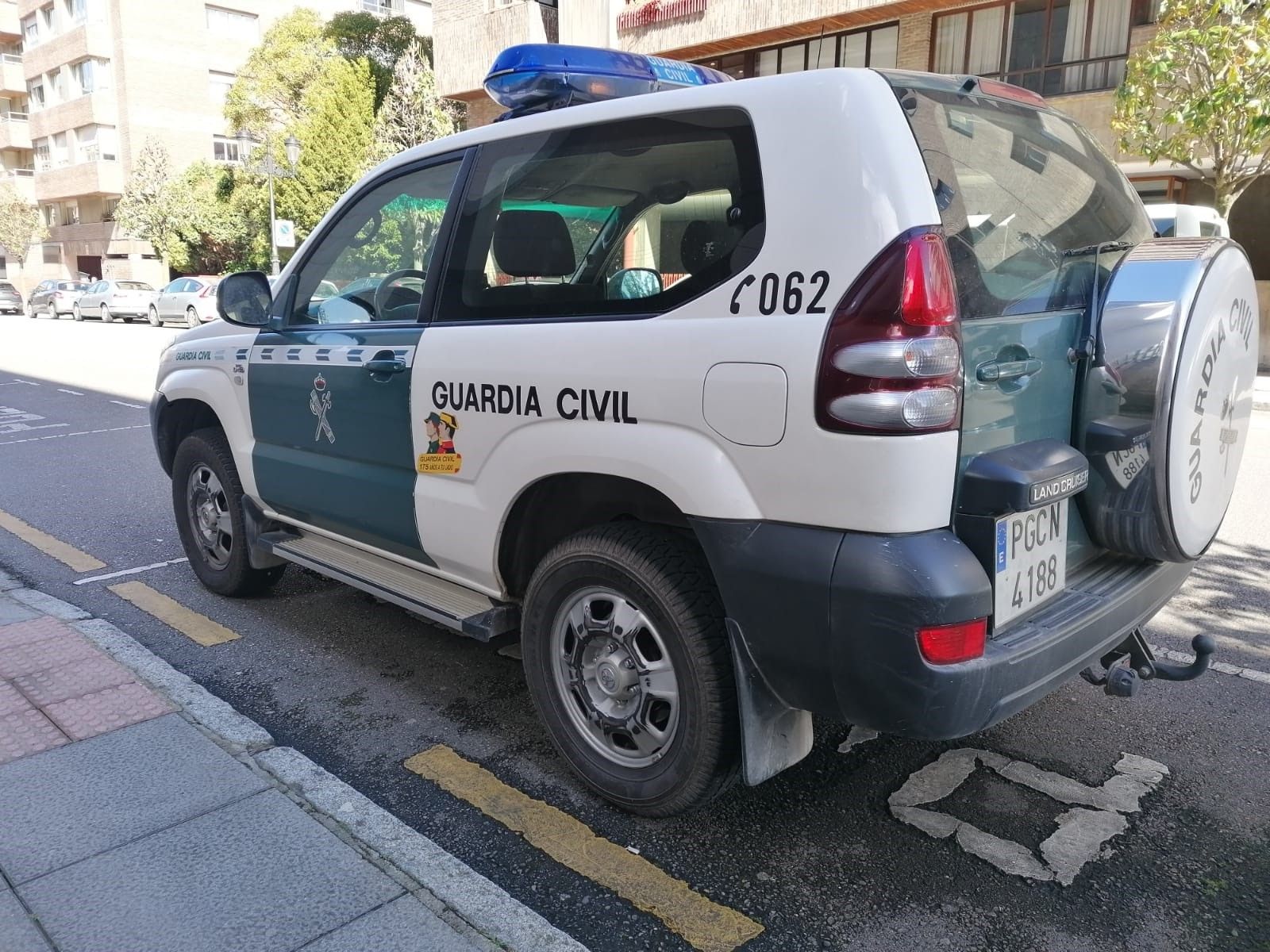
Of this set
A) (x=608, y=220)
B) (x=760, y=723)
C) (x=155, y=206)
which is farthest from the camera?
(x=155, y=206)

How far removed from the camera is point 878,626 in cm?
217

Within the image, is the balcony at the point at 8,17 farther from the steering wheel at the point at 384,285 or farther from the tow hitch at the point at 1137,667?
the tow hitch at the point at 1137,667

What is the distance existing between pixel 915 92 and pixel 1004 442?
87 cm

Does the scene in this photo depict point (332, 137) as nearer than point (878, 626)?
No

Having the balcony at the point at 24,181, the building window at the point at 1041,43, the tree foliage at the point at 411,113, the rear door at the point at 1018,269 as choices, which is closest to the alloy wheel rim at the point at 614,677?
the rear door at the point at 1018,269

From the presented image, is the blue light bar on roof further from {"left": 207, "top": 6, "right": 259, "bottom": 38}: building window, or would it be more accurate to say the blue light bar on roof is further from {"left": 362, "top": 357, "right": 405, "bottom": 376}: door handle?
{"left": 207, "top": 6, "right": 259, "bottom": 38}: building window

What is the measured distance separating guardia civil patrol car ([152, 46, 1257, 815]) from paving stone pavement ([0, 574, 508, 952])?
2.44ft

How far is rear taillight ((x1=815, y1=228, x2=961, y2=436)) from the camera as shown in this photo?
7.01 ft

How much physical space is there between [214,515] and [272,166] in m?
23.5

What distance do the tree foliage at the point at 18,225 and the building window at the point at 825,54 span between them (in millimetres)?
38661

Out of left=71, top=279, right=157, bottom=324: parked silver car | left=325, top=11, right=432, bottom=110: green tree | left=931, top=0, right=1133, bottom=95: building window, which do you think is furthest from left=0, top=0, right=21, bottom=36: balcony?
left=931, top=0, right=1133, bottom=95: building window

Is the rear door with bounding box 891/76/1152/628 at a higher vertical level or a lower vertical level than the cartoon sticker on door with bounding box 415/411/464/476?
higher

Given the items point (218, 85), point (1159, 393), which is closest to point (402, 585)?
point (1159, 393)

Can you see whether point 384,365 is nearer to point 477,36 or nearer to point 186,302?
point 477,36
